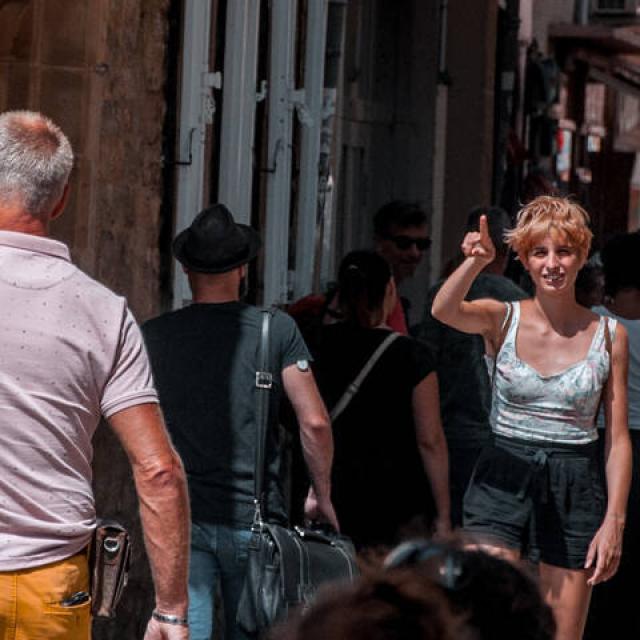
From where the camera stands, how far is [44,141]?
164 inches

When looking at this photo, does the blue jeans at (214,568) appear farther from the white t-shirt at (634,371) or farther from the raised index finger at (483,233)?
the white t-shirt at (634,371)

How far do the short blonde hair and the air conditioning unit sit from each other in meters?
16.5

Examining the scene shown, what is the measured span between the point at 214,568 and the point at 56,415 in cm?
172

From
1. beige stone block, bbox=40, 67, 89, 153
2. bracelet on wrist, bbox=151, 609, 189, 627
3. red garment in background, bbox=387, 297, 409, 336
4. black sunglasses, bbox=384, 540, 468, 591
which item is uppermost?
beige stone block, bbox=40, 67, 89, 153

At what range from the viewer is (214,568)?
18.6 ft

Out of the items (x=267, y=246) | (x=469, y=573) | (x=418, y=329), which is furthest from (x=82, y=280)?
(x=267, y=246)

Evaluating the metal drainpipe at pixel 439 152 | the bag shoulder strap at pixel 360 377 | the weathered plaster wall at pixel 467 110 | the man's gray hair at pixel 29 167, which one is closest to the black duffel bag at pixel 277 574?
the bag shoulder strap at pixel 360 377

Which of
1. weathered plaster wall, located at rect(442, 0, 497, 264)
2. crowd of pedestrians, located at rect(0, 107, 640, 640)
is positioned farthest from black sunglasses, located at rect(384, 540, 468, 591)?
weathered plaster wall, located at rect(442, 0, 497, 264)

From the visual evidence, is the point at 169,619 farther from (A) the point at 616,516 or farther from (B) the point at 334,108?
(B) the point at 334,108

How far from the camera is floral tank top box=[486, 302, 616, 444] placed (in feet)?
20.0

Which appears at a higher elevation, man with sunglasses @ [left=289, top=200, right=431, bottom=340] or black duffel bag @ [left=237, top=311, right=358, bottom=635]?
man with sunglasses @ [left=289, top=200, right=431, bottom=340]

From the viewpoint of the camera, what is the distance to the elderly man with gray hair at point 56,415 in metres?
4.03

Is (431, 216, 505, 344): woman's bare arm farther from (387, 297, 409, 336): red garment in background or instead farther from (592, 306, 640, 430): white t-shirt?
(387, 297, 409, 336): red garment in background

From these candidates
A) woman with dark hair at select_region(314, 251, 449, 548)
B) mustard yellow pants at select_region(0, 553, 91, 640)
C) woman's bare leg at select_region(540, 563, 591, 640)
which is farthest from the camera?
woman with dark hair at select_region(314, 251, 449, 548)
